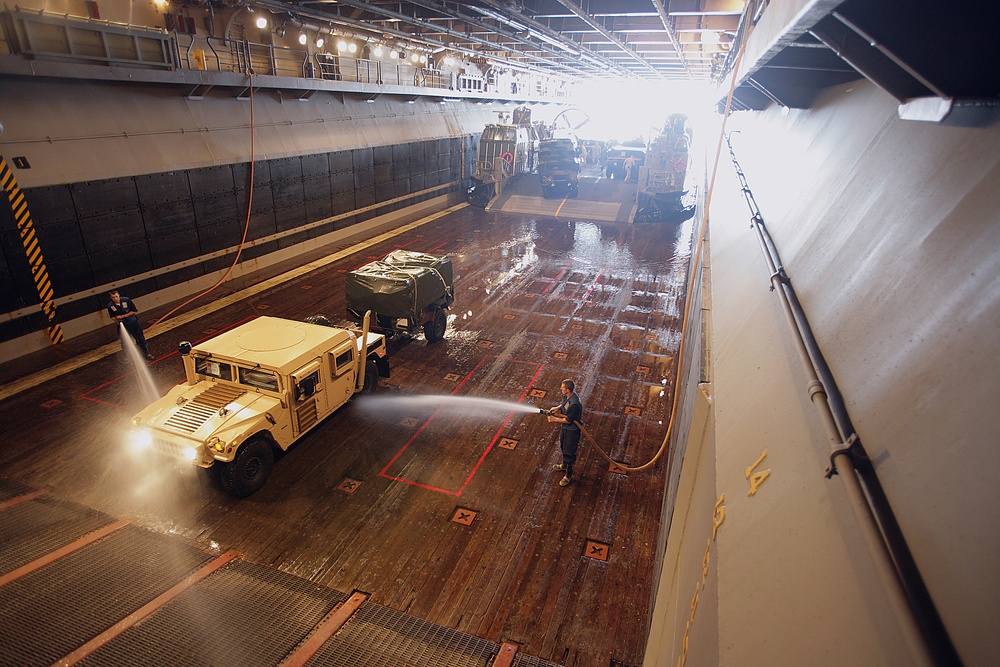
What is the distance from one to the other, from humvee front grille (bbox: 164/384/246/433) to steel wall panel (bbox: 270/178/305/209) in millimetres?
11264

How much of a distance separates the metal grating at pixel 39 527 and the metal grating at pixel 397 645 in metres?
3.70

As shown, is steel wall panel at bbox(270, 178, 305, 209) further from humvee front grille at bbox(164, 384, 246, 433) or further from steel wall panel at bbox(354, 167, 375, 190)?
humvee front grille at bbox(164, 384, 246, 433)

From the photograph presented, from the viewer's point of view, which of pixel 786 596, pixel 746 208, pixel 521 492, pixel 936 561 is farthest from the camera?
pixel 521 492

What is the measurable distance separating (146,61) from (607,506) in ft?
45.6

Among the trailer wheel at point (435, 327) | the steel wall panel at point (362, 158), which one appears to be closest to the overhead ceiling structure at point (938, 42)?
the trailer wheel at point (435, 327)

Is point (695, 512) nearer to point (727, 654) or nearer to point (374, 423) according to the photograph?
point (727, 654)

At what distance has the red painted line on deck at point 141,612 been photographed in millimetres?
4918

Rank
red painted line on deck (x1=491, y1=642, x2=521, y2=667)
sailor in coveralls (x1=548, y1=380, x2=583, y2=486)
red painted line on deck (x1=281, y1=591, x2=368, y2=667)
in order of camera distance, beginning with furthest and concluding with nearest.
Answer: sailor in coveralls (x1=548, y1=380, x2=583, y2=486) → red painted line on deck (x1=491, y1=642, x2=521, y2=667) → red painted line on deck (x1=281, y1=591, x2=368, y2=667)

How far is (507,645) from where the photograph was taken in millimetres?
5730

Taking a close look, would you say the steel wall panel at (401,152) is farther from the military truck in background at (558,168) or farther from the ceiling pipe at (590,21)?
the ceiling pipe at (590,21)

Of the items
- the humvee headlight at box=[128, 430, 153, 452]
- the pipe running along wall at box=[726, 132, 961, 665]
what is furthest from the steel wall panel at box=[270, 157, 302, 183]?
the pipe running along wall at box=[726, 132, 961, 665]

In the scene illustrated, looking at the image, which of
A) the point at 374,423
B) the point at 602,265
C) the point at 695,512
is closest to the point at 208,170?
the point at 374,423

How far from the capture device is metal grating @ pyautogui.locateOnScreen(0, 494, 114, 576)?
610cm

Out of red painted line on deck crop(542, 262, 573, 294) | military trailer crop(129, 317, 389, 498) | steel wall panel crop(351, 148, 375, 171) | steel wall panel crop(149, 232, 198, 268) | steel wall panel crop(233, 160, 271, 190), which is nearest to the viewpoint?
military trailer crop(129, 317, 389, 498)
